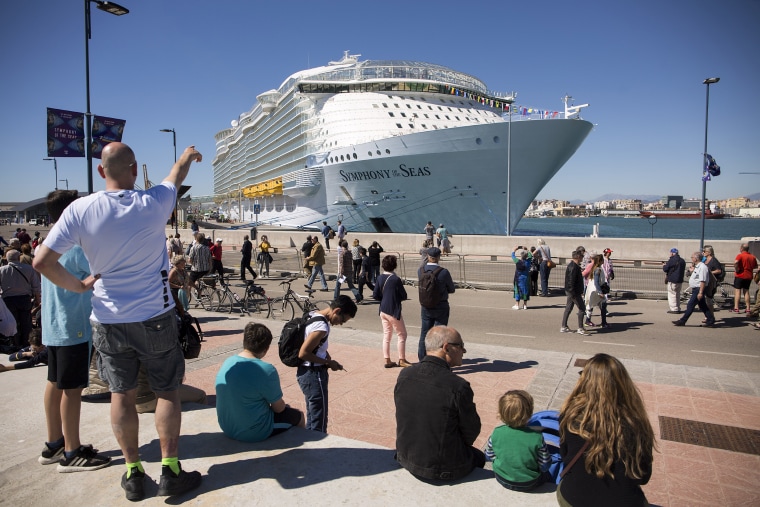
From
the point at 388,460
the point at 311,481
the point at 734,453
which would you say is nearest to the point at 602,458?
the point at 388,460

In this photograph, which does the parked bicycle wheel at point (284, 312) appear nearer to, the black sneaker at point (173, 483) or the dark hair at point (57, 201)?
the dark hair at point (57, 201)

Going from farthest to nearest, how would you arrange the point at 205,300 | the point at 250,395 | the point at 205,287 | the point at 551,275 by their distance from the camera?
the point at 551,275
the point at 205,300
the point at 205,287
the point at 250,395

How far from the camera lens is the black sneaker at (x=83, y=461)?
3002mm

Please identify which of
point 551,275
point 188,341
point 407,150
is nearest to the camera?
point 188,341

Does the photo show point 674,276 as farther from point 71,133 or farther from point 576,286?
point 71,133

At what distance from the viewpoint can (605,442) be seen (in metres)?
2.29

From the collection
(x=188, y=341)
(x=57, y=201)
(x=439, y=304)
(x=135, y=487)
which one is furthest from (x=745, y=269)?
(x=57, y=201)

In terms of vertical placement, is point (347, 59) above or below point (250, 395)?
above

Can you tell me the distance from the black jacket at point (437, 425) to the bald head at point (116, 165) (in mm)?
1994

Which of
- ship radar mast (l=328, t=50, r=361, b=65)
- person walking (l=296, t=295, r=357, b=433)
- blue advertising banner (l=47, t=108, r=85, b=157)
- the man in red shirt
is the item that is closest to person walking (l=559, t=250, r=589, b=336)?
the man in red shirt

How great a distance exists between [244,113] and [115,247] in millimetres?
67511

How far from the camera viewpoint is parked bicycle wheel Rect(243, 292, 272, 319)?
36.3ft

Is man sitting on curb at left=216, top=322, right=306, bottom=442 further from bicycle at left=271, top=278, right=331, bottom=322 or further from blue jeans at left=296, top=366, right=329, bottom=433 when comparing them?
bicycle at left=271, top=278, right=331, bottom=322

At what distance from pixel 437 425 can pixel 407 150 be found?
1054 inches
